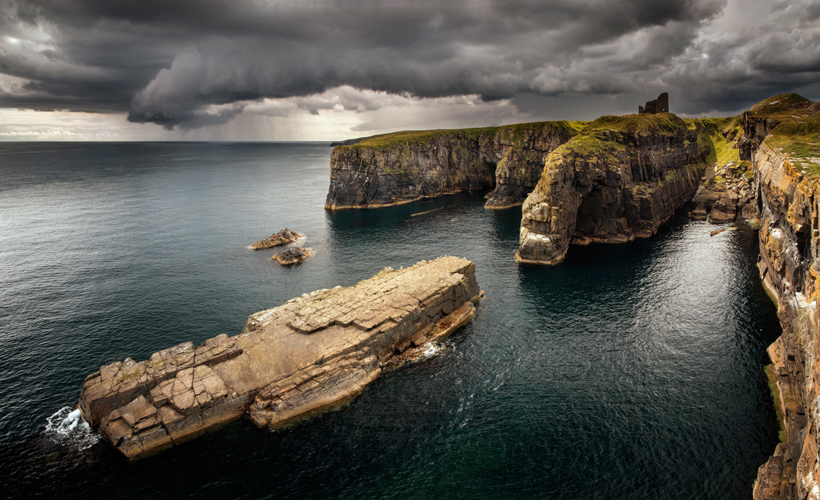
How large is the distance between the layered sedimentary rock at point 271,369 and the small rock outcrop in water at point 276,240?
Answer: 53.4 metres

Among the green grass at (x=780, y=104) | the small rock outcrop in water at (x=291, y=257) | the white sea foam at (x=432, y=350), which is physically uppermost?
the green grass at (x=780, y=104)

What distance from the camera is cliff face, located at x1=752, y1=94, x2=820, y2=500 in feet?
102

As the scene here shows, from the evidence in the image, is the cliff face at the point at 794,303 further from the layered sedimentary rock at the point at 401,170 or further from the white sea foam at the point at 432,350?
the layered sedimentary rock at the point at 401,170

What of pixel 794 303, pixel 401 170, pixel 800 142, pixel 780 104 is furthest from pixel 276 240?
pixel 780 104

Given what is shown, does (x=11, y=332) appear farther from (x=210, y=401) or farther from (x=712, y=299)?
(x=712, y=299)

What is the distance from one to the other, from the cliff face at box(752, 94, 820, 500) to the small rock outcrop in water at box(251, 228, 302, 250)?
A: 110m

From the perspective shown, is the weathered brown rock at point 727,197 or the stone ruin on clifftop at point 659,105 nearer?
the weathered brown rock at point 727,197

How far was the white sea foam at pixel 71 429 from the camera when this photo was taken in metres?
46.3

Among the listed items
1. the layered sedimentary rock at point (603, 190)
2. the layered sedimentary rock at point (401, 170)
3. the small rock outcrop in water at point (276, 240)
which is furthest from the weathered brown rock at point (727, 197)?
the small rock outcrop in water at point (276, 240)

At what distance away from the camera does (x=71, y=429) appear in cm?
4803

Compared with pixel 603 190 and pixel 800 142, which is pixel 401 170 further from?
pixel 800 142

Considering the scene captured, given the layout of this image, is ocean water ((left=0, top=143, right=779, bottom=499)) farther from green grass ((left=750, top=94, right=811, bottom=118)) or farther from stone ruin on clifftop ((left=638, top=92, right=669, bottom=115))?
stone ruin on clifftop ((left=638, top=92, right=669, bottom=115))

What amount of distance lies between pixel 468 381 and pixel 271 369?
25.6m

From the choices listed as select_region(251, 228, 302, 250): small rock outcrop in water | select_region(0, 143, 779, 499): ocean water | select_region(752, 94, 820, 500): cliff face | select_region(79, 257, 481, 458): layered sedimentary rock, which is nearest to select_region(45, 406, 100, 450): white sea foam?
select_region(0, 143, 779, 499): ocean water
